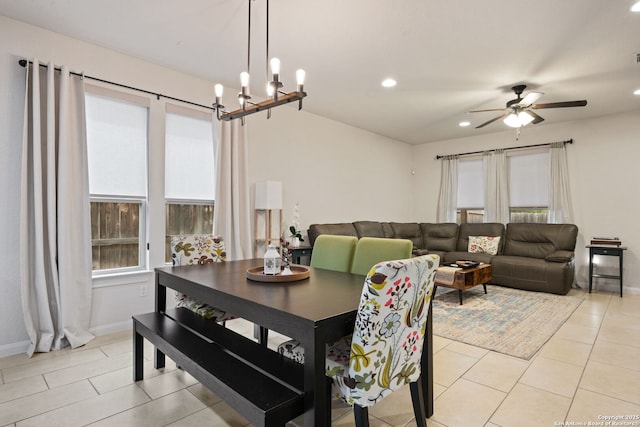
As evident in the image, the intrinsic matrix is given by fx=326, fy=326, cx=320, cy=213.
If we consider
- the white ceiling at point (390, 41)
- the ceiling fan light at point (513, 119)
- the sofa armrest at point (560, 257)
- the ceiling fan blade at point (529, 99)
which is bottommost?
the sofa armrest at point (560, 257)

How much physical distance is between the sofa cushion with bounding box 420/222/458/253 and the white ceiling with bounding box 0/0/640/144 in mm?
2789

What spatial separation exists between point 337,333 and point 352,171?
4.70 m

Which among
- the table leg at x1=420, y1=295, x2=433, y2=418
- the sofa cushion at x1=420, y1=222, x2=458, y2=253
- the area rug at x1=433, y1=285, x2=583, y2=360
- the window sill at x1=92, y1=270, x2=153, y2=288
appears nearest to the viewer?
the table leg at x1=420, y1=295, x2=433, y2=418

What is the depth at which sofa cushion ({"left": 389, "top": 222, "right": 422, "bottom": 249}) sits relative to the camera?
650 centimetres

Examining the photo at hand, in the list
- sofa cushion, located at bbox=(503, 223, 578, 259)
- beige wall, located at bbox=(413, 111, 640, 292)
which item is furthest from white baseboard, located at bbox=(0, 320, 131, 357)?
beige wall, located at bbox=(413, 111, 640, 292)

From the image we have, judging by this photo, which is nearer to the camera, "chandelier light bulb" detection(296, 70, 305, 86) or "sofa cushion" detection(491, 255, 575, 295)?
"chandelier light bulb" detection(296, 70, 305, 86)

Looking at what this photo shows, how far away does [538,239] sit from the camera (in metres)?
5.47

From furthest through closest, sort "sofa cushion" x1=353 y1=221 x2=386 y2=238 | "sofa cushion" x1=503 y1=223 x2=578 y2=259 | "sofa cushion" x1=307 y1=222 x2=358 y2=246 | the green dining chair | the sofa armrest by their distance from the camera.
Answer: "sofa cushion" x1=353 y1=221 x2=386 y2=238, "sofa cushion" x1=503 y1=223 x2=578 y2=259, "sofa cushion" x1=307 y1=222 x2=358 y2=246, the sofa armrest, the green dining chair

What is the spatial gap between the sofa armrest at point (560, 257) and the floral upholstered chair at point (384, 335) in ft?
14.3

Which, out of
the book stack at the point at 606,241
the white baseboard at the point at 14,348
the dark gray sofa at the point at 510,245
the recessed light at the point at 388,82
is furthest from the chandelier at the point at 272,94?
the book stack at the point at 606,241

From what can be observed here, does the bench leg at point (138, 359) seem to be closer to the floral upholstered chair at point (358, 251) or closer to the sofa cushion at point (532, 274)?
the floral upholstered chair at point (358, 251)

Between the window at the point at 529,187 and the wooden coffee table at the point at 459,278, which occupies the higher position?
the window at the point at 529,187

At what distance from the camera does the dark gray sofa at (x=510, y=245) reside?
4809 millimetres

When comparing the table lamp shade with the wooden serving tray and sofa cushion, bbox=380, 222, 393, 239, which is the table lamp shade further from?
sofa cushion, bbox=380, 222, 393, 239
